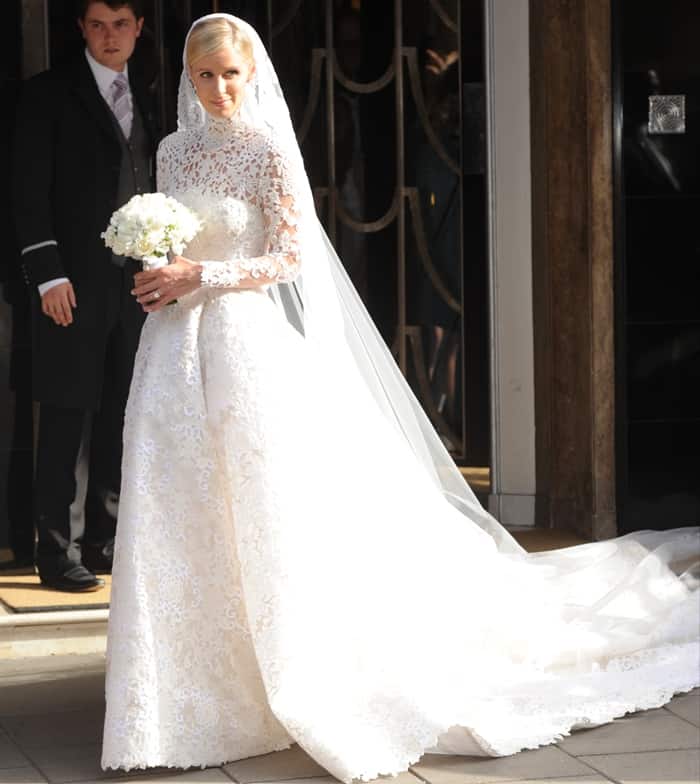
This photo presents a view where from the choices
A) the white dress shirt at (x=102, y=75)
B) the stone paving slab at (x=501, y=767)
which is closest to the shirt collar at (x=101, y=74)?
the white dress shirt at (x=102, y=75)

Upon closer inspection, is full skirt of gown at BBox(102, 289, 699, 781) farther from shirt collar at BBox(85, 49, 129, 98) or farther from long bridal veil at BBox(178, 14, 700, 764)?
shirt collar at BBox(85, 49, 129, 98)

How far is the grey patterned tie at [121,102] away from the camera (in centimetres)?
614

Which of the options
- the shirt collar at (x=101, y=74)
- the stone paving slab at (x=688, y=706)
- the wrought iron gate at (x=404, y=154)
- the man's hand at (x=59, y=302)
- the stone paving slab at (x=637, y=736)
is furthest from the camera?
the wrought iron gate at (x=404, y=154)

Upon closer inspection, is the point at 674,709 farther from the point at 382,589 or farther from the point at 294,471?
the point at 294,471

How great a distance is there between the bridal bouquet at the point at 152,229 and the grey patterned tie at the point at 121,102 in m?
Result: 1.70

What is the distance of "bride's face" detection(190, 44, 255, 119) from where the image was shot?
4.62m

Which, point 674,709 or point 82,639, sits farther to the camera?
point 82,639

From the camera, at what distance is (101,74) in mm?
6121

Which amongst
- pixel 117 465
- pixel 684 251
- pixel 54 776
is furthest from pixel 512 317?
pixel 54 776

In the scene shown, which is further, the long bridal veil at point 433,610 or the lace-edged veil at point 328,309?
the lace-edged veil at point 328,309

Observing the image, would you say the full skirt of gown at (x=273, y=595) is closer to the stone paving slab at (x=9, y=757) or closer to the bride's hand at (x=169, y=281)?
the bride's hand at (x=169, y=281)

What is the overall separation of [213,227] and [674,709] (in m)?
1.90

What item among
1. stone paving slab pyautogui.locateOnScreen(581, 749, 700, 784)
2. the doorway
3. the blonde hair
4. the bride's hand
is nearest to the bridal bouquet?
the bride's hand

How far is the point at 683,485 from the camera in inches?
273
